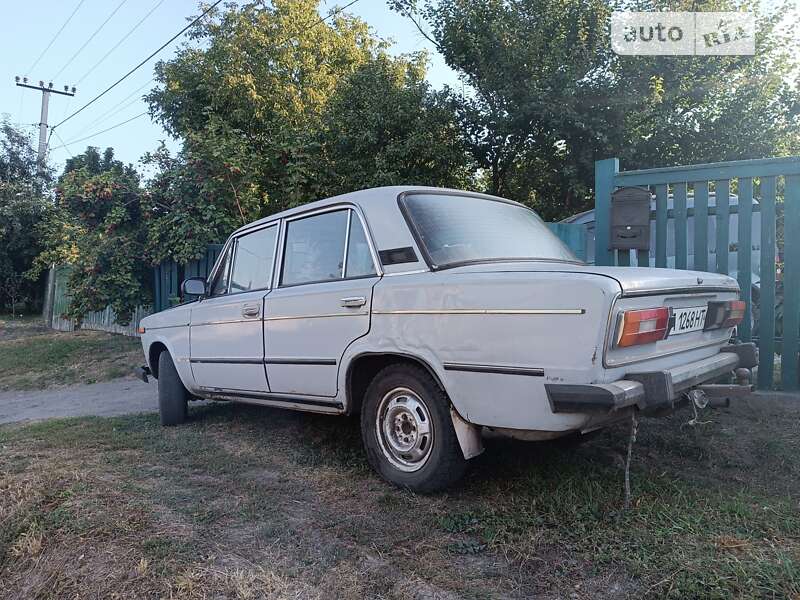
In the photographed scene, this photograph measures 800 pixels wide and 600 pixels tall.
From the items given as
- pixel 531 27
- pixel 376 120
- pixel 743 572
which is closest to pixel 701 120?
pixel 531 27

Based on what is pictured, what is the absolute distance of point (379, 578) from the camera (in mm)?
2527

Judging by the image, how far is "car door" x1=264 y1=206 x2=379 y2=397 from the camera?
3.63 metres

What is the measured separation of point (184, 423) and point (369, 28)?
64.0 ft

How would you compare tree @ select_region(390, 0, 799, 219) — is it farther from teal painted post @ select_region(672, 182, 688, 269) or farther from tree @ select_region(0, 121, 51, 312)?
tree @ select_region(0, 121, 51, 312)

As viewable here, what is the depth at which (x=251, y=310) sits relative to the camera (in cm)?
442

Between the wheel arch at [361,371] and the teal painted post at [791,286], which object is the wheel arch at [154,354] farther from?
the teal painted post at [791,286]

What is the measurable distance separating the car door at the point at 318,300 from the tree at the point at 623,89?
8.33m

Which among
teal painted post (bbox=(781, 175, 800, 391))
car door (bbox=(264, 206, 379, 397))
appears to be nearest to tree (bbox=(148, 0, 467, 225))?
car door (bbox=(264, 206, 379, 397))

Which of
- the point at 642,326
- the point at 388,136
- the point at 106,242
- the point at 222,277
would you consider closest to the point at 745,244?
the point at 642,326

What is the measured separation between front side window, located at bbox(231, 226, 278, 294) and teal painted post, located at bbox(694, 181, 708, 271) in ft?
12.1

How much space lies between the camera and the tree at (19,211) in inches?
759

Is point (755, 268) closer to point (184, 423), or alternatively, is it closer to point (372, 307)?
point (372, 307)

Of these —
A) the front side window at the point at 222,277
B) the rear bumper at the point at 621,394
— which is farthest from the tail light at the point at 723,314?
the front side window at the point at 222,277

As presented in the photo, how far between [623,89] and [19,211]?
18.1 m
